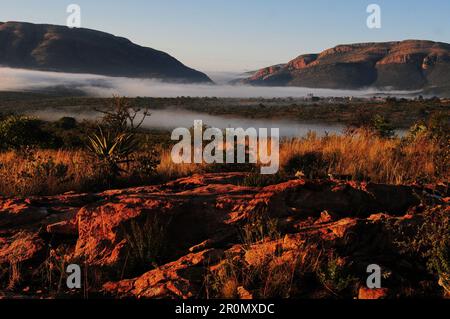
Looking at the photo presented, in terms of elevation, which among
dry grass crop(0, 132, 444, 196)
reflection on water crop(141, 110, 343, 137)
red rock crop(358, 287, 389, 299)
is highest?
dry grass crop(0, 132, 444, 196)

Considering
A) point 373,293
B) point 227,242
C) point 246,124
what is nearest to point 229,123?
point 246,124

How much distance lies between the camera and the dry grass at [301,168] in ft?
25.9

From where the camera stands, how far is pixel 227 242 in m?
5.12

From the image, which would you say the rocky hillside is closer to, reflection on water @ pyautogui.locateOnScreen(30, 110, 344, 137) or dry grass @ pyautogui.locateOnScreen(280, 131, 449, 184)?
dry grass @ pyautogui.locateOnScreen(280, 131, 449, 184)

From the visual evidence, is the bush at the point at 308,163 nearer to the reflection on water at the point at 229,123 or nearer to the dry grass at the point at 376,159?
the dry grass at the point at 376,159

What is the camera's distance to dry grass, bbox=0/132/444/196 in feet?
25.9

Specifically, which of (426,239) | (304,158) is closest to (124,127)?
(304,158)

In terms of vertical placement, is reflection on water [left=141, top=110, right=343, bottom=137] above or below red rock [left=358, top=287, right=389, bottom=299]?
below

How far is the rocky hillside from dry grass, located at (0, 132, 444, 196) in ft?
4.97

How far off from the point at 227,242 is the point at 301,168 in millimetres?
4172

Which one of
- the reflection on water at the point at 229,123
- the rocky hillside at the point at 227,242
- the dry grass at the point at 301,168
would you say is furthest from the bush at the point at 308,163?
the reflection on water at the point at 229,123

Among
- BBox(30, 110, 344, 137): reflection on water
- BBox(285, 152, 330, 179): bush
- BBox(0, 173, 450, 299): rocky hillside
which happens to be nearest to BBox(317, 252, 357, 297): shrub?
BBox(0, 173, 450, 299): rocky hillside

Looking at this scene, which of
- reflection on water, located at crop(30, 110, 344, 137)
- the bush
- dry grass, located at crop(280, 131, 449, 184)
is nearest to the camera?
dry grass, located at crop(280, 131, 449, 184)
